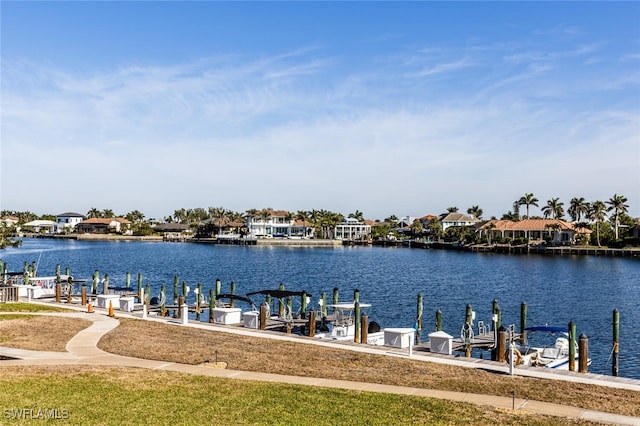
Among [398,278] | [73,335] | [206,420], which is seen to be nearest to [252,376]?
[206,420]

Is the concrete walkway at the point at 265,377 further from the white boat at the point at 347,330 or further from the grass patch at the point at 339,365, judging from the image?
the white boat at the point at 347,330

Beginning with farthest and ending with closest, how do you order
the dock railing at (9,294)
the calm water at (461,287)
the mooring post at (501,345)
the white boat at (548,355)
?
1. the calm water at (461,287)
2. the dock railing at (9,294)
3. the white boat at (548,355)
4. the mooring post at (501,345)

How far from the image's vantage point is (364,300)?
62.3 m

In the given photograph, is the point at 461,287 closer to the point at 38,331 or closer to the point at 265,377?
the point at 38,331

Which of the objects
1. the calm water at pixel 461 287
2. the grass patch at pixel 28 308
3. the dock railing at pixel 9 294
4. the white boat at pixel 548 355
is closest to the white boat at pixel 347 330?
the calm water at pixel 461 287

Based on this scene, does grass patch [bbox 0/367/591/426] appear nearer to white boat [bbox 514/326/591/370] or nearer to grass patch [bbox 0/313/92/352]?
grass patch [bbox 0/313/92/352]

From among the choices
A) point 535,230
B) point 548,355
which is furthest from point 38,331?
point 535,230

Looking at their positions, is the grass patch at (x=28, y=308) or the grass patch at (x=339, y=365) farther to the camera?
the grass patch at (x=28, y=308)

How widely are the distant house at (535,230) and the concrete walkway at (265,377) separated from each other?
545 ft

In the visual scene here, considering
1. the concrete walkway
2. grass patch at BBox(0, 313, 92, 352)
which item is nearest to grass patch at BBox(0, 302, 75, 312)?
grass patch at BBox(0, 313, 92, 352)

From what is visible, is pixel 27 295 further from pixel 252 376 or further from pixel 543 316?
pixel 543 316

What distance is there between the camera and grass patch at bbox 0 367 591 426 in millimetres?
14406

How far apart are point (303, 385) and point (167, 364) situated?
18.6ft

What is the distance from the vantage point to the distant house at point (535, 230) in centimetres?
17588
